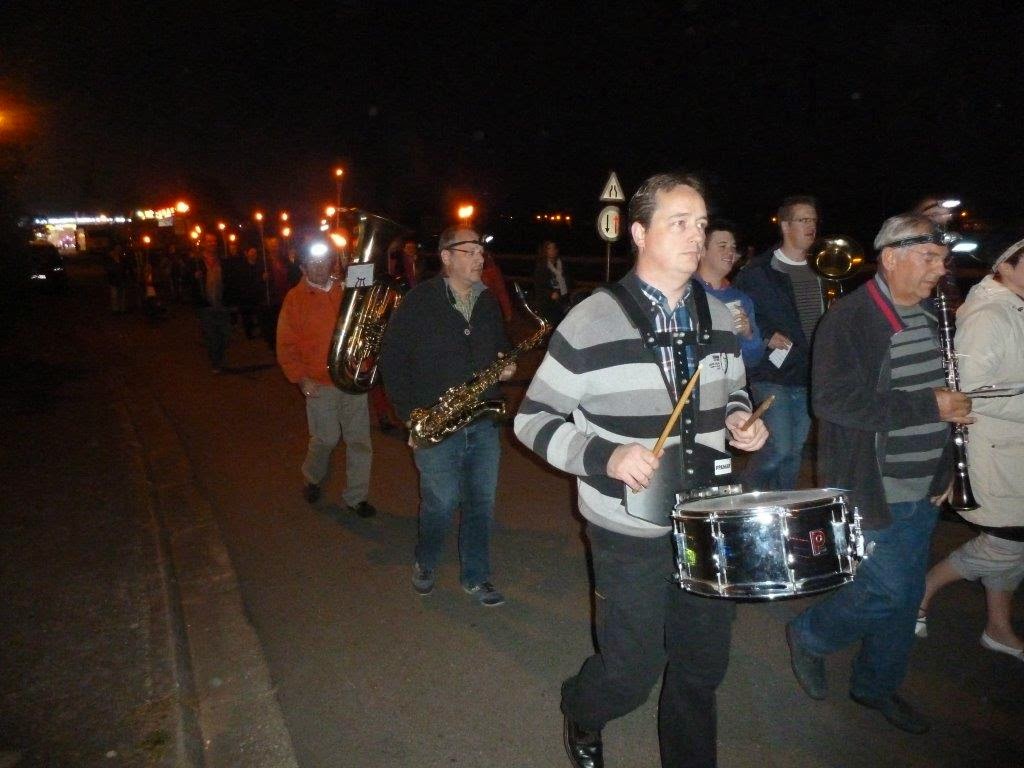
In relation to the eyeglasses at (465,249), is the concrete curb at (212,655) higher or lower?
lower

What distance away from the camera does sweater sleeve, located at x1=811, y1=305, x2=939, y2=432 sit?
2.90 meters

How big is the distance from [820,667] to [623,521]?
163 cm

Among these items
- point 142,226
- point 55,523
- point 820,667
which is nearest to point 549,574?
point 820,667

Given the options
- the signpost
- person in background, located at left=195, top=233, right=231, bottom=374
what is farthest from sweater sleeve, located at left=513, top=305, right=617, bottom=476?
person in background, located at left=195, top=233, right=231, bottom=374

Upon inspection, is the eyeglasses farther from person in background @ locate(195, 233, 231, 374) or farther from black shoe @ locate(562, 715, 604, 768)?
person in background @ locate(195, 233, 231, 374)

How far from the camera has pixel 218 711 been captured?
11.4 feet

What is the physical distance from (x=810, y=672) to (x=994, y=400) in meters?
1.43

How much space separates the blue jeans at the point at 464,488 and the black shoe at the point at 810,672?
5.68ft

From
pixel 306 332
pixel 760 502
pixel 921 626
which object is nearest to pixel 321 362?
pixel 306 332

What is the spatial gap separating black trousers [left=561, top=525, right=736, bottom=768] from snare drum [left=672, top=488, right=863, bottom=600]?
0.67 feet

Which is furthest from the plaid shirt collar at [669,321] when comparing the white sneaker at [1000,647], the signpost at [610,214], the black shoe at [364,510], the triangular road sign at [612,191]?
the triangular road sign at [612,191]

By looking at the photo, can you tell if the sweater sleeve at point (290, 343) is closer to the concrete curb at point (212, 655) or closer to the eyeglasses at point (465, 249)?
the concrete curb at point (212, 655)

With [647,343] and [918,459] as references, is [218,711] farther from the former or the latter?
[918,459]

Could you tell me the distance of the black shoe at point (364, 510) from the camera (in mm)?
5797
